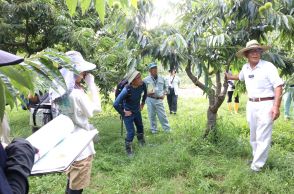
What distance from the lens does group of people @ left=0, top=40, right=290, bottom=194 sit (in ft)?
4.05

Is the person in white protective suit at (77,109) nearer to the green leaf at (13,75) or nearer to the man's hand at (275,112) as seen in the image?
the green leaf at (13,75)

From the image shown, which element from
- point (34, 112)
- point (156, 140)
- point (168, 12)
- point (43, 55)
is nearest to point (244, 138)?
point (156, 140)

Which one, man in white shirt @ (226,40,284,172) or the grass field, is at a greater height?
man in white shirt @ (226,40,284,172)

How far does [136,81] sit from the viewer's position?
518 centimetres

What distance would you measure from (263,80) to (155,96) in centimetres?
290

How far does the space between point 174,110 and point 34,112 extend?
5860mm

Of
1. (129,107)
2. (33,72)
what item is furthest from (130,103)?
(33,72)

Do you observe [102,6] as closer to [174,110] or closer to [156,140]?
[156,140]

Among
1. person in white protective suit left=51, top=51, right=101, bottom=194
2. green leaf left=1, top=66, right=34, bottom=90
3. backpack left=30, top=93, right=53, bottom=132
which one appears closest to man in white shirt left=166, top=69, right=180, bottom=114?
backpack left=30, top=93, right=53, bottom=132

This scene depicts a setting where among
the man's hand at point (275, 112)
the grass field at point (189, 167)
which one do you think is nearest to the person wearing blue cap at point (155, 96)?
the grass field at point (189, 167)

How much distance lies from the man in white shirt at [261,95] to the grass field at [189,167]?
33 centimetres

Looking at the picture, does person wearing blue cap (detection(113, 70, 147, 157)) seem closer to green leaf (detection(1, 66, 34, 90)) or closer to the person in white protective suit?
the person in white protective suit

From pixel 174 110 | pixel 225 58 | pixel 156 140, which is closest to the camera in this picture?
pixel 225 58

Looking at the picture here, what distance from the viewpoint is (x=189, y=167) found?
447cm
